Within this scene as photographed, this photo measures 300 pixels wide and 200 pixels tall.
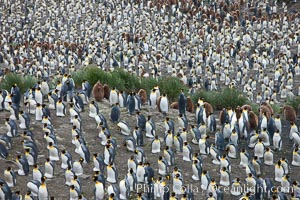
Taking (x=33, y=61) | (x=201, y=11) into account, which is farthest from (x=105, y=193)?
(x=201, y=11)

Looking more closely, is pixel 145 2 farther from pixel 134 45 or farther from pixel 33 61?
pixel 33 61

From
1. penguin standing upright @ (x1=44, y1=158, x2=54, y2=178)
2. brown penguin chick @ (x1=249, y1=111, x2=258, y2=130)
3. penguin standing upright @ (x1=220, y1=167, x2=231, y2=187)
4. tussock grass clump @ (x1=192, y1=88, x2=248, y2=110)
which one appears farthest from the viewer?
tussock grass clump @ (x1=192, y1=88, x2=248, y2=110)

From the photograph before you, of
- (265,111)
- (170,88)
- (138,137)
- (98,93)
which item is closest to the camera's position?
(138,137)

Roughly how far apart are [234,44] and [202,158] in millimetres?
17549

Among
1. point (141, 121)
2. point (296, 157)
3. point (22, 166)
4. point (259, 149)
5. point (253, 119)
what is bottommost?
point (296, 157)

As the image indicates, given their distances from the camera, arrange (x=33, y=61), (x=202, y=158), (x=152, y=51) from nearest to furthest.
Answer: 1. (x=202, y=158)
2. (x=33, y=61)
3. (x=152, y=51)

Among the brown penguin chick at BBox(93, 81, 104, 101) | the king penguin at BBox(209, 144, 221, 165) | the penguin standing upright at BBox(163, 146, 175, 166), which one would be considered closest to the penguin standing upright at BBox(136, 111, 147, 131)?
the penguin standing upright at BBox(163, 146, 175, 166)

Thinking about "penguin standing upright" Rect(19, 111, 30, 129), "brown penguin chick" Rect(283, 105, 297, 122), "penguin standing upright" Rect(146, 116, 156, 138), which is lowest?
"brown penguin chick" Rect(283, 105, 297, 122)

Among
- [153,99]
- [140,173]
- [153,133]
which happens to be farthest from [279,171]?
[153,99]

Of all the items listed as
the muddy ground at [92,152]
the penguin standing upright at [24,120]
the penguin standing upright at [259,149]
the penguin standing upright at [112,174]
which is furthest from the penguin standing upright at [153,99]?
the penguin standing upright at [112,174]

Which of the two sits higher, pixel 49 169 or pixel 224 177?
pixel 49 169

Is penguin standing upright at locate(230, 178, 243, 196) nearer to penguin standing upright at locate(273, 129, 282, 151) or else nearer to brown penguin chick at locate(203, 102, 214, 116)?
penguin standing upright at locate(273, 129, 282, 151)

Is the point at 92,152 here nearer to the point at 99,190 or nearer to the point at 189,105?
the point at 99,190

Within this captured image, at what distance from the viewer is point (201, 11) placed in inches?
1508
